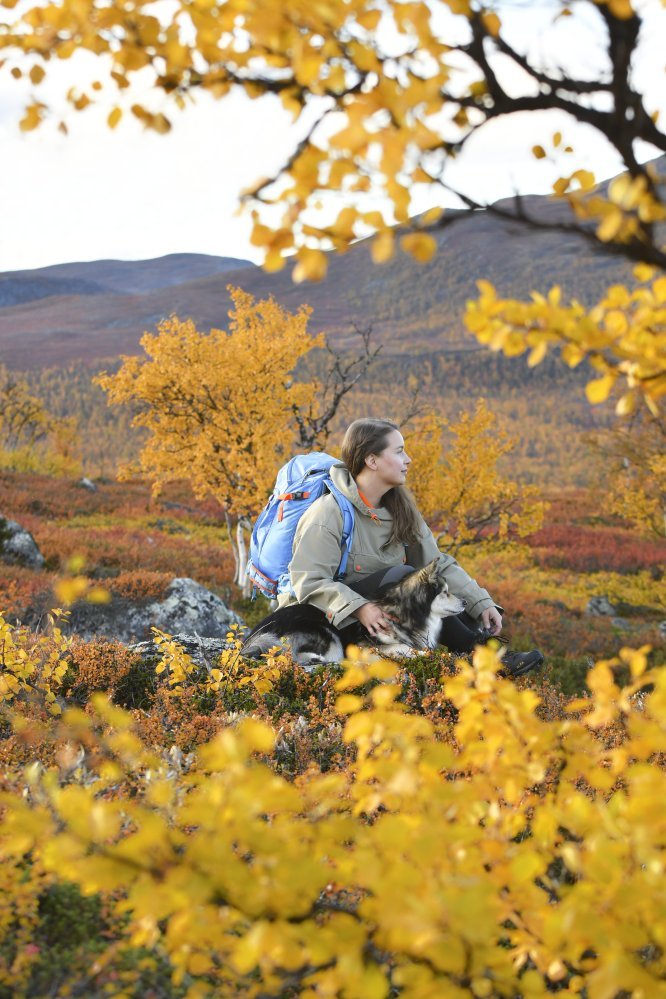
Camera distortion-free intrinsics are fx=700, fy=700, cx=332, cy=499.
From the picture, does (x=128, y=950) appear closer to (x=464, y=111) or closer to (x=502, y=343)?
(x=502, y=343)

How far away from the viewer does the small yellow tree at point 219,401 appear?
10719 millimetres

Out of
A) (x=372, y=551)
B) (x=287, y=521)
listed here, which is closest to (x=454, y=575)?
(x=372, y=551)

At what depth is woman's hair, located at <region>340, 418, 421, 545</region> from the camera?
4773 mm

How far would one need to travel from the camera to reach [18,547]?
10945 millimetres

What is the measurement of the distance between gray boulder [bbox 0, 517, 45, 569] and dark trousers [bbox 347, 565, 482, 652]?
7734 millimetres

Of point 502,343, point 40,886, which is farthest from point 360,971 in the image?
point 40,886

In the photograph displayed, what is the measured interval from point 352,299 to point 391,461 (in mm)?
135832

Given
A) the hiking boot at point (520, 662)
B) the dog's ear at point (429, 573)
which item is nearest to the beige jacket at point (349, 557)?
the dog's ear at point (429, 573)

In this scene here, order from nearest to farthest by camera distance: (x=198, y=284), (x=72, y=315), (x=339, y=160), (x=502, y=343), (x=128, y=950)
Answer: (x=339, y=160) < (x=502, y=343) < (x=128, y=950) < (x=72, y=315) < (x=198, y=284)

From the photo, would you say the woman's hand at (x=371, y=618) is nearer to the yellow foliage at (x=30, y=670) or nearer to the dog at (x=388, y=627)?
the dog at (x=388, y=627)

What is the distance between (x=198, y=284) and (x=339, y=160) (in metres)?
146

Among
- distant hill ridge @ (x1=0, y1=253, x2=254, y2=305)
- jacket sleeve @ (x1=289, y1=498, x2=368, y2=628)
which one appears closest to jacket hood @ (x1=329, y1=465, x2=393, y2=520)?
jacket sleeve @ (x1=289, y1=498, x2=368, y2=628)

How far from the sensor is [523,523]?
1027 cm

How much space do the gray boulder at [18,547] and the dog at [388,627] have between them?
23.8 ft
